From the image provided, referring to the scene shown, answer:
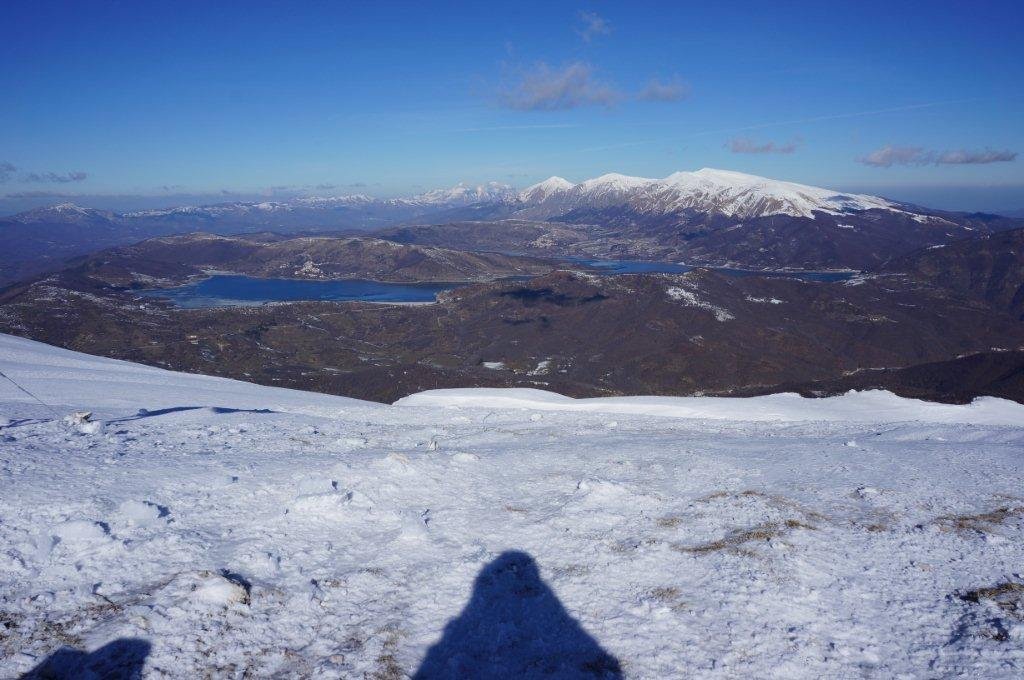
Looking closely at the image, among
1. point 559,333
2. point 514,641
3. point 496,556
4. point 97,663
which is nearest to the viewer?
point 97,663

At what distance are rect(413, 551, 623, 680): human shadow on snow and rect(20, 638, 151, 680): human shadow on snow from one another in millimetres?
3121

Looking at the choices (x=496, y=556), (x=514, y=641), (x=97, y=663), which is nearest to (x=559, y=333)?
(x=496, y=556)

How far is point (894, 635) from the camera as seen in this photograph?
729 cm

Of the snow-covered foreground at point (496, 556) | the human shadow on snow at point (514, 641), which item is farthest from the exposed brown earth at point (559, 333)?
the human shadow on snow at point (514, 641)

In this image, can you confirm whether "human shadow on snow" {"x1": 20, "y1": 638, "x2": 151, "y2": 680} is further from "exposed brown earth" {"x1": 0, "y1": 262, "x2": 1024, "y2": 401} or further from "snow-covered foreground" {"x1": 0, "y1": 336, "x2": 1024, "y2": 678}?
"exposed brown earth" {"x1": 0, "y1": 262, "x2": 1024, "y2": 401}

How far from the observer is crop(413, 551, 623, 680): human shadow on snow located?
22.1 feet

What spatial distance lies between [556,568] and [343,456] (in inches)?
269

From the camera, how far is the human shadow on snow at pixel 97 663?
5.95 m

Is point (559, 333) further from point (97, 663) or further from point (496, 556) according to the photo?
point (97, 663)

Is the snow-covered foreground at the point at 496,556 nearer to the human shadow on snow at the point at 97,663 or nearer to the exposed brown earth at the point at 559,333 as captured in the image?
the human shadow on snow at the point at 97,663

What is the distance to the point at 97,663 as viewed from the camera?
6129mm

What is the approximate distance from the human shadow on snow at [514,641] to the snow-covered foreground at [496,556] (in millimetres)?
34

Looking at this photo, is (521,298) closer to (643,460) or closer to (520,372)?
(520,372)

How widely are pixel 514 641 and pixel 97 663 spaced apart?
4.73 metres
